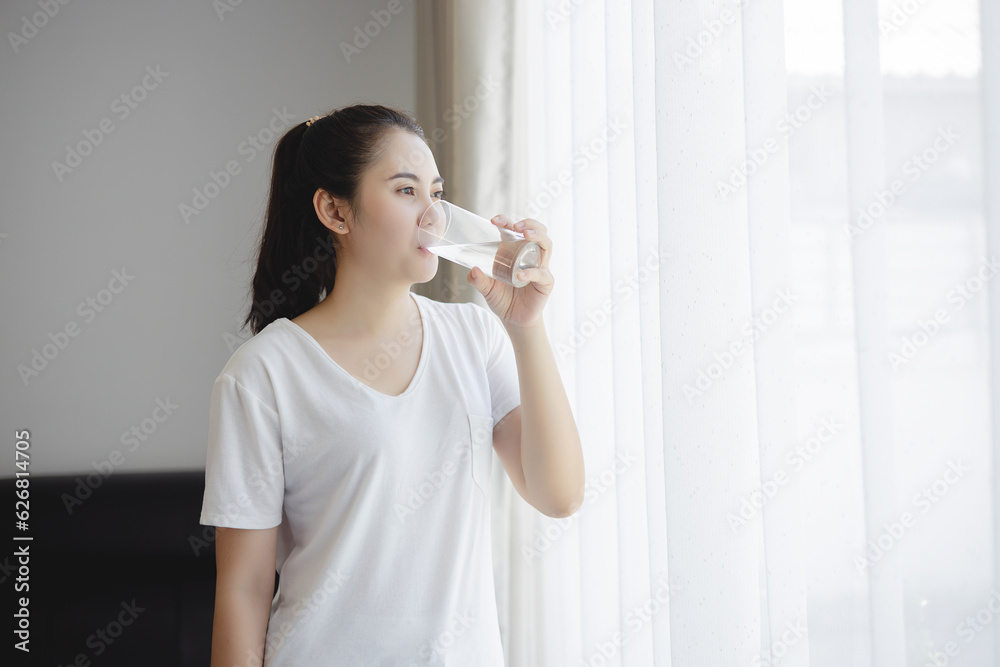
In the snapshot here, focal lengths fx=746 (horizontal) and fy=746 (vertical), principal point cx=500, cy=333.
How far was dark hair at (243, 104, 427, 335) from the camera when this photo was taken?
1.17m

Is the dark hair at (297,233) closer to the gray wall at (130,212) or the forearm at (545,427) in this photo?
the forearm at (545,427)

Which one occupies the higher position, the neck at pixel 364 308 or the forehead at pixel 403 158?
the forehead at pixel 403 158

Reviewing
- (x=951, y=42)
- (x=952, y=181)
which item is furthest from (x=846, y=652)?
(x=951, y=42)

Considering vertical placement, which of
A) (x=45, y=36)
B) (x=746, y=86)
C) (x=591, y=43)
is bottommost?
(x=746, y=86)

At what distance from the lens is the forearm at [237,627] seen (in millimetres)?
1010

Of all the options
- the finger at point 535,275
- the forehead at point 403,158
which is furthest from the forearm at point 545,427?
the forehead at point 403,158

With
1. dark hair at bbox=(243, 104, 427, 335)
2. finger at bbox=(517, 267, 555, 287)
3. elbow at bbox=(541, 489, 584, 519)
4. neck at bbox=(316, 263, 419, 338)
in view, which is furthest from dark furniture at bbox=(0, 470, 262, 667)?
finger at bbox=(517, 267, 555, 287)

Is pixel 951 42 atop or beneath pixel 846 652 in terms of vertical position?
atop

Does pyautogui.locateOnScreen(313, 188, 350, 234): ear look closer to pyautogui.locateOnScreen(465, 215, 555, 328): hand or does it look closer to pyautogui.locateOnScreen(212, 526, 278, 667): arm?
pyautogui.locateOnScreen(465, 215, 555, 328): hand

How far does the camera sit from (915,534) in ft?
2.19

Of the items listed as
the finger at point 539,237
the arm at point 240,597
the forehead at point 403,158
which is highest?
the forehead at point 403,158

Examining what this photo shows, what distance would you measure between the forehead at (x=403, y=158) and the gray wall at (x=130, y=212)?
53.3 inches

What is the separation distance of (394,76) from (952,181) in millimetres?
2121

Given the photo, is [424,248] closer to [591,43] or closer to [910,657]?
[591,43]
